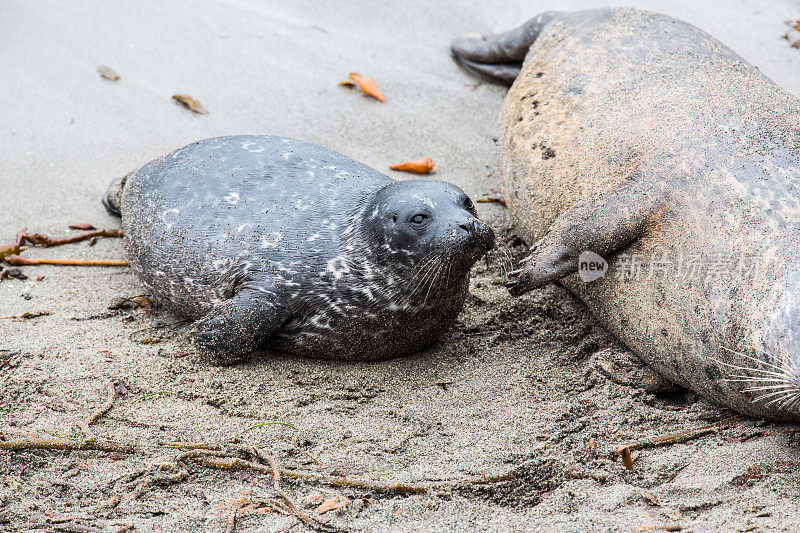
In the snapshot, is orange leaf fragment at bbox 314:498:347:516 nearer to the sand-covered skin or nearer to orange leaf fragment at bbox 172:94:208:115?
the sand-covered skin

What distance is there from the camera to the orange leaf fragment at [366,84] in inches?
227

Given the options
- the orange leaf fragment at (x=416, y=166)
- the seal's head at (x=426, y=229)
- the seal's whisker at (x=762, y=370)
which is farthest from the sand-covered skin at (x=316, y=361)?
the seal's head at (x=426, y=229)

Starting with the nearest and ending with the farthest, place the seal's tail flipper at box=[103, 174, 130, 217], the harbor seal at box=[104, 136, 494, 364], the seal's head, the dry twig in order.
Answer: the dry twig < the seal's head < the harbor seal at box=[104, 136, 494, 364] < the seal's tail flipper at box=[103, 174, 130, 217]

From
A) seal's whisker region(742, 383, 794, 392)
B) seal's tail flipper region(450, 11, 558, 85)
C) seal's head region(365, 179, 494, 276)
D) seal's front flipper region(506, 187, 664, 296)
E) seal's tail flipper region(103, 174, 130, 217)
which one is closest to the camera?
seal's whisker region(742, 383, 794, 392)

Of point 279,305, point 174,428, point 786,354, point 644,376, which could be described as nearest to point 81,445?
point 174,428

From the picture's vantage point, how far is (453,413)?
3.45 meters

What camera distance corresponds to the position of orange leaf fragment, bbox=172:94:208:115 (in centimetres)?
546

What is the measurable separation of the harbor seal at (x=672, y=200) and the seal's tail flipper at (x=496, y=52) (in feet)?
2.94

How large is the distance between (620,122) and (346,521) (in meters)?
2.50

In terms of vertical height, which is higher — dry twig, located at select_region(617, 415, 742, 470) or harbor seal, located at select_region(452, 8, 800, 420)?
harbor seal, located at select_region(452, 8, 800, 420)

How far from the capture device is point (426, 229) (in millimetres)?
3477

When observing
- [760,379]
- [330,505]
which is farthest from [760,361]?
[330,505]

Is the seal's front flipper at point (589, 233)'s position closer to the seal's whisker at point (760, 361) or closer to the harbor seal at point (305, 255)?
the harbor seal at point (305, 255)

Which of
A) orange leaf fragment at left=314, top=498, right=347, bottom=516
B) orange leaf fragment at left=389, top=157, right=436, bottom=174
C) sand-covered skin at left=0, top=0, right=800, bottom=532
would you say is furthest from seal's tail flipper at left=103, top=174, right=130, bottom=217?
orange leaf fragment at left=314, top=498, right=347, bottom=516
